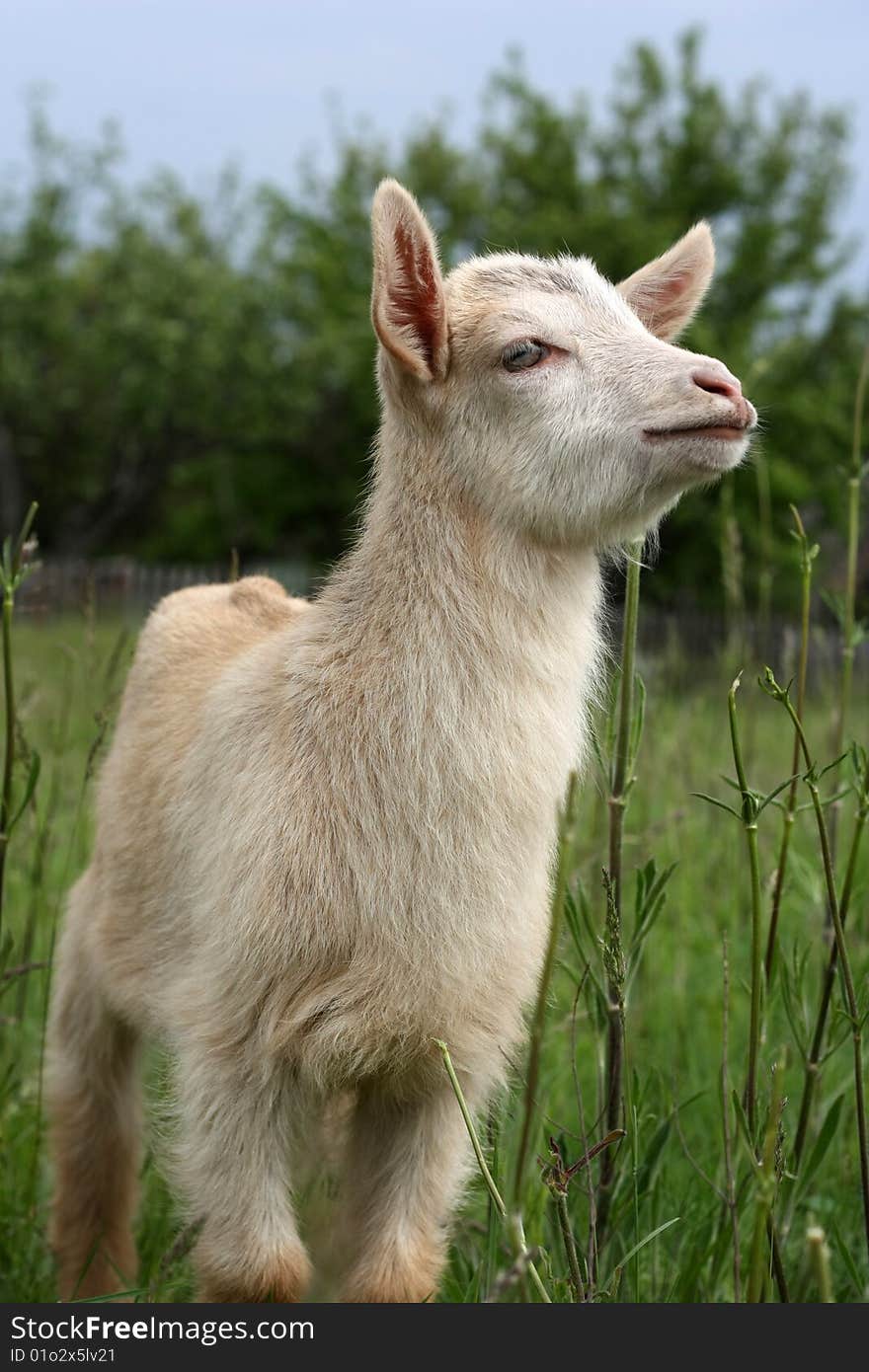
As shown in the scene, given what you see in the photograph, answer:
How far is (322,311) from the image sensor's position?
1032 inches

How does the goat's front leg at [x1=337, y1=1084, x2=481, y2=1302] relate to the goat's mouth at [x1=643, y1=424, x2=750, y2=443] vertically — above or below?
below

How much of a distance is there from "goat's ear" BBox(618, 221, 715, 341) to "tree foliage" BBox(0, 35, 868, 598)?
719 inches

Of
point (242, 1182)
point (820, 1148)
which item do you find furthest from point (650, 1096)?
point (242, 1182)

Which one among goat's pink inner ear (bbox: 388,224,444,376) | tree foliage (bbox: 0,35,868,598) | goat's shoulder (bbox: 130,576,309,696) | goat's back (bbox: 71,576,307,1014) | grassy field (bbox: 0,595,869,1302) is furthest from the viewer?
tree foliage (bbox: 0,35,868,598)

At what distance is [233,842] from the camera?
250 centimetres

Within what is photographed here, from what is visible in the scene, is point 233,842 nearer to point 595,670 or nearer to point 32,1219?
point 595,670

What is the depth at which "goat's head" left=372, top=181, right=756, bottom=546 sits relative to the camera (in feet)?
7.93

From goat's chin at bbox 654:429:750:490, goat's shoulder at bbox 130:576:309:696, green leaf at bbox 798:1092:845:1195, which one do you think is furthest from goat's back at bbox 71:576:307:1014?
green leaf at bbox 798:1092:845:1195

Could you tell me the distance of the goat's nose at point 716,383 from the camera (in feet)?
7.77

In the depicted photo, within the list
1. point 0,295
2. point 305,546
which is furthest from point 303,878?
point 0,295

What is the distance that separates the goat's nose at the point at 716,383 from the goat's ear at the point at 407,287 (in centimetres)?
50

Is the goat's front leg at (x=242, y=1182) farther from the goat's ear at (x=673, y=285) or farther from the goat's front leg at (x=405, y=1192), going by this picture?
the goat's ear at (x=673, y=285)

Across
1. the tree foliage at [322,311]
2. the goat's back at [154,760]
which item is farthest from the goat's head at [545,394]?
the tree foliage at [322,311]

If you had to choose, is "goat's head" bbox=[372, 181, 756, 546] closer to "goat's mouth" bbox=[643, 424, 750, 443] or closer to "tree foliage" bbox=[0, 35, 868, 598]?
"goat's mouth" bbox=[643, 424, 750, 443]
